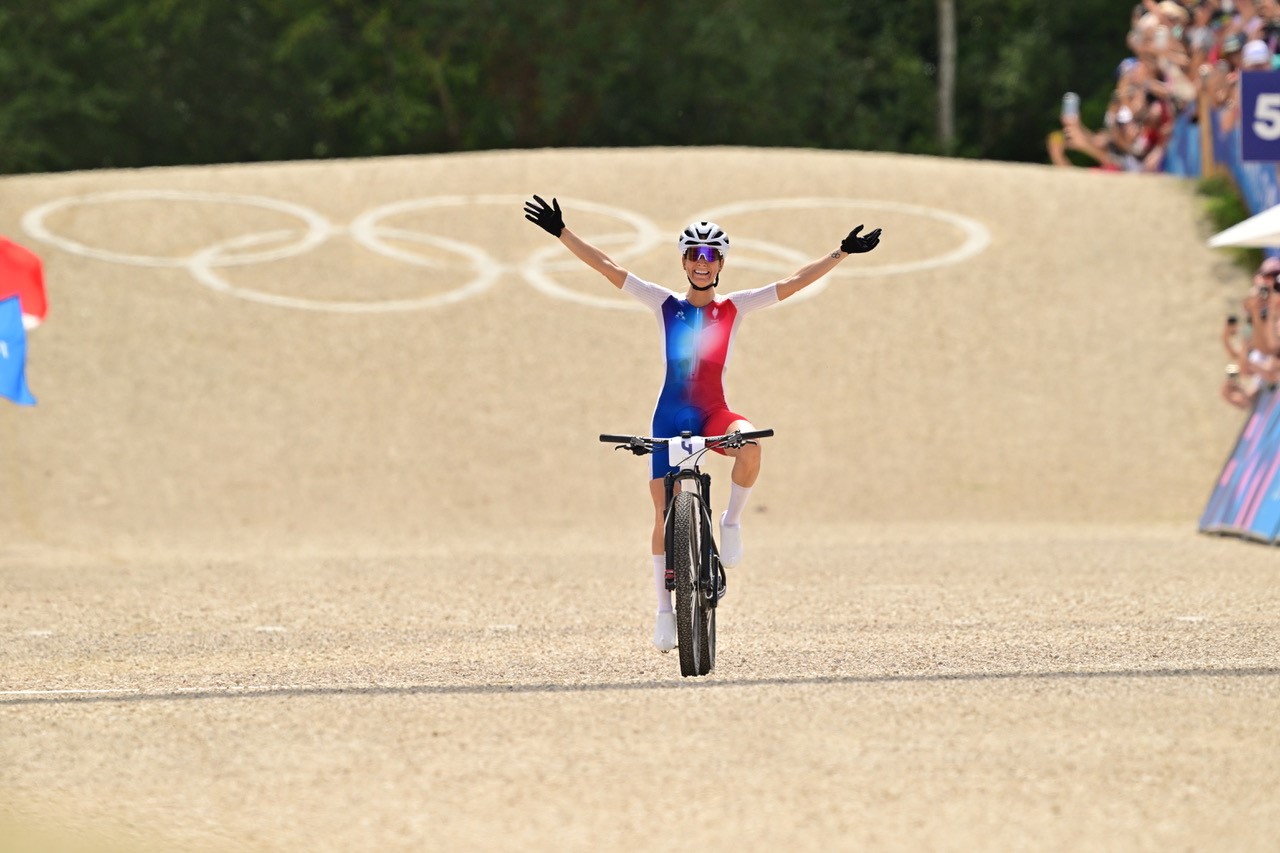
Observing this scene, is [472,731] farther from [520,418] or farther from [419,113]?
[419,113]

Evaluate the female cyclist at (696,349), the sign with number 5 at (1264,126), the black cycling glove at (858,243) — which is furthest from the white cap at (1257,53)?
the female cyclist at (696,349)

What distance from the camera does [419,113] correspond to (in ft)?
144

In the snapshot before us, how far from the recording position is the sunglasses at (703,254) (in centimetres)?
859

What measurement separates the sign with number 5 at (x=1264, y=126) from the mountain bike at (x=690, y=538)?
975 centimetres

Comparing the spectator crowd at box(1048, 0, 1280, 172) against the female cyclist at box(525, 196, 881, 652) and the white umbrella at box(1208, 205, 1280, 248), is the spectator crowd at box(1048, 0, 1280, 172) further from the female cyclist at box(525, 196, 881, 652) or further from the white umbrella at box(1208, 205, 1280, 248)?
the female cyclist at box(525, 196, 881, 652)

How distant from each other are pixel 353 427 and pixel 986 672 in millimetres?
13457

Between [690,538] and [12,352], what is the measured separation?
7.84 metres

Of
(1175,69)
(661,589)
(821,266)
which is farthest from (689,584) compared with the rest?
(1175,69)

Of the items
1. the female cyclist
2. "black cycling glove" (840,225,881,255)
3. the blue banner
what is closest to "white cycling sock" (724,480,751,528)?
the female cyclist

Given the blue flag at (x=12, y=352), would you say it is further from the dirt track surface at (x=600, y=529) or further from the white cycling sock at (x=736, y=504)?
the white cycling sock at (x=736, y=504)

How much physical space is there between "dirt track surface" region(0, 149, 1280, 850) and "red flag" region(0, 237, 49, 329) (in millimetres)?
2194

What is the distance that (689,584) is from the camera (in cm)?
812

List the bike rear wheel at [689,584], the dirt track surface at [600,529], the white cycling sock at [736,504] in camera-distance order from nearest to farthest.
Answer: the dirt track surface at [600,529] → the bike rear wheel at [689,584] → the white cycling sock at [736,504]

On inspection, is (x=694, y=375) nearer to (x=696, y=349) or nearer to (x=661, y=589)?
(x=696, y=349)
